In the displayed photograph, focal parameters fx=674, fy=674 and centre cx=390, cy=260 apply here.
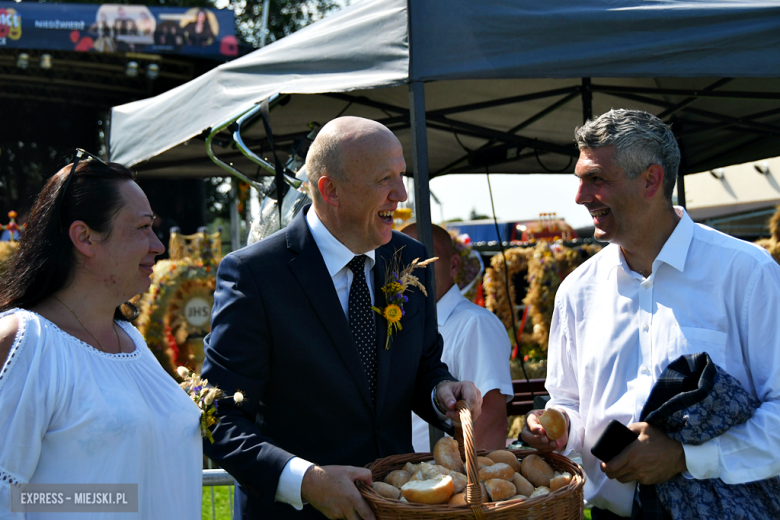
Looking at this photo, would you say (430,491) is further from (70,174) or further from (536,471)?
(70,174)

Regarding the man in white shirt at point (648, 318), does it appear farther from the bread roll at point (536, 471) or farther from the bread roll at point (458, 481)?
the bread roll at point (458, 481)

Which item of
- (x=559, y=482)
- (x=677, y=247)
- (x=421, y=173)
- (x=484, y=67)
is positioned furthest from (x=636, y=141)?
(x=559, y=482)

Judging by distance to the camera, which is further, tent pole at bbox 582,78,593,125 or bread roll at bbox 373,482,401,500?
tent pole at bbox 582,78,593,125

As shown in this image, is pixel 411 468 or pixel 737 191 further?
pixel 737 191

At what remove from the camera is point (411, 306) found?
224cm

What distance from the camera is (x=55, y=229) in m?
1.73

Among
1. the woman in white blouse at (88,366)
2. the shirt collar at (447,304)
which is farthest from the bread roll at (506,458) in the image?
the shirt collar at (447,304)

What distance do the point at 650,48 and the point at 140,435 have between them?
2.35 meters

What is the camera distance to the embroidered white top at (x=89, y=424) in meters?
1.52

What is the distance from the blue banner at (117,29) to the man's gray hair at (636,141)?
13.1m

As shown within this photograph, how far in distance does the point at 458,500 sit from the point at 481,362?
1487 mm

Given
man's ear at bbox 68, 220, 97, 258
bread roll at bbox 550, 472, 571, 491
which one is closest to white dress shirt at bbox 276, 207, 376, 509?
man's ear at bbox 68, 220, 97, 258

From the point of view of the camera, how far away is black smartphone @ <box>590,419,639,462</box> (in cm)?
191

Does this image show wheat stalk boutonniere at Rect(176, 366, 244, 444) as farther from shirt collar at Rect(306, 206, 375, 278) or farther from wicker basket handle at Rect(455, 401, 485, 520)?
wicker basket handle at Rect(455, 401, 485, 520)
